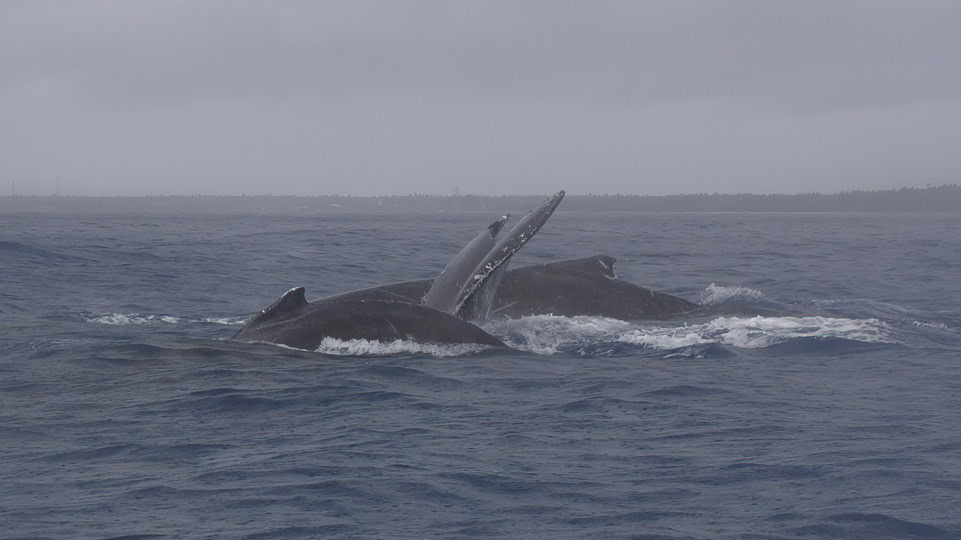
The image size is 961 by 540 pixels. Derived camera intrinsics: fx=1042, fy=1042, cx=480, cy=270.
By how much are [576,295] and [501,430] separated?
5093mm

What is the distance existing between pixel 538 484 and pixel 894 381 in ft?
13.1

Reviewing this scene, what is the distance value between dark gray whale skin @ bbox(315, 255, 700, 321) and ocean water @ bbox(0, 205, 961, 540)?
1.19ft

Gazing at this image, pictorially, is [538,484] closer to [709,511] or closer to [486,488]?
[486,488]

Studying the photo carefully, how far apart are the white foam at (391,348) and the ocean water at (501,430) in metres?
0.02

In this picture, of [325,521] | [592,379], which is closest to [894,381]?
[592,379]

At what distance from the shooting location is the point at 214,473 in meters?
5.31

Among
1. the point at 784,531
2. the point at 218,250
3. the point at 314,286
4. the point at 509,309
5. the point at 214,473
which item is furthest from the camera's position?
the point at 218,250

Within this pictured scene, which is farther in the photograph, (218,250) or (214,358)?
(218,250)

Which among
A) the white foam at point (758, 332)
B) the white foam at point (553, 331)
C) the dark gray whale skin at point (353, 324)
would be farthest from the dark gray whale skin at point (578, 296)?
the dark gray whale skin at point (353, 324)

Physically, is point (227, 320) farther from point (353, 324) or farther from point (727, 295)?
point (727, 295)

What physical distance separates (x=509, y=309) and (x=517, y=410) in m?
4.11

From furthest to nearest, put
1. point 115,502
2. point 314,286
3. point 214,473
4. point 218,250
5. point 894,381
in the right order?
point 218,250 → point 314,286 → point 894,381 → point 214,473 → point 115,502

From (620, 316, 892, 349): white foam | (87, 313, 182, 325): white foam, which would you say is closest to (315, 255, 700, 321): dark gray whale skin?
(620, 316, 892, 349): white foam

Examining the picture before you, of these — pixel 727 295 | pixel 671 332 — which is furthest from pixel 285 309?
pixel 727 295
